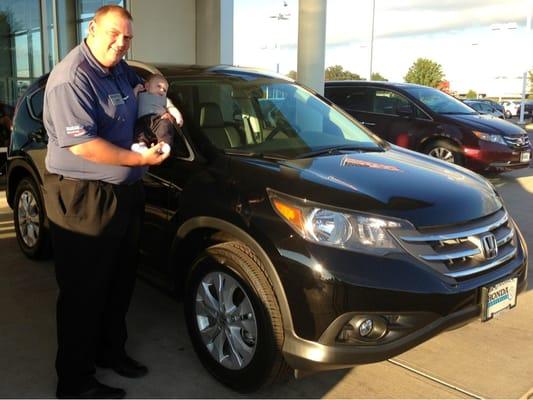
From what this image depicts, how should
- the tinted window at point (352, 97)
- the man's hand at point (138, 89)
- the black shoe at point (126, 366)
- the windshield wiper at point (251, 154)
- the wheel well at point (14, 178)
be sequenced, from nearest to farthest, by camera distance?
the man's hand at point (138, 89) → the black shoe at point (126, 366) → the windshield wiper at point (251, 154) → the wheel well at point (14, 178) → the tinted window at point (352, 97)

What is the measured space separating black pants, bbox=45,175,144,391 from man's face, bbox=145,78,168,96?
0.48 meters

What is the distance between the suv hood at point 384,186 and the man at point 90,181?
641mm

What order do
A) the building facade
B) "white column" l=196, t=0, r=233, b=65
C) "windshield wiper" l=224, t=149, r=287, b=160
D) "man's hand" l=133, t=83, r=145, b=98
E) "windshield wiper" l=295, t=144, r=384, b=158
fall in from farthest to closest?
"white column" l=196, t=0, r=233, b=65 < the building facade < "windshield wiper" l=295, t=144, r=384, b=158 < "windshield wiper" l=224, t=149, r=287, b=160 < "man's hand" l=133, t=83, r=145, b=98

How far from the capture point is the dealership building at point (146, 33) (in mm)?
8516

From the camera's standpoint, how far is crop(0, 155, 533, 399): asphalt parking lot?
9.95 ft

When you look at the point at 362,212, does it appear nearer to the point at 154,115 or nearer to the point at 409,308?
the point at 409,308

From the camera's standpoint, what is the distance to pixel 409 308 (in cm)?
260

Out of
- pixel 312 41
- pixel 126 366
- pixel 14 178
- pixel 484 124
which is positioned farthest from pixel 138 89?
pixel 484 124

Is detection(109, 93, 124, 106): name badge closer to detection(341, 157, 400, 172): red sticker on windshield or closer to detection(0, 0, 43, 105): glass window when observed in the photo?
detection(341, 157, 400, 172): red sticker on windshield

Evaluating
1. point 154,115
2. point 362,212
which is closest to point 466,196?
point 362,212

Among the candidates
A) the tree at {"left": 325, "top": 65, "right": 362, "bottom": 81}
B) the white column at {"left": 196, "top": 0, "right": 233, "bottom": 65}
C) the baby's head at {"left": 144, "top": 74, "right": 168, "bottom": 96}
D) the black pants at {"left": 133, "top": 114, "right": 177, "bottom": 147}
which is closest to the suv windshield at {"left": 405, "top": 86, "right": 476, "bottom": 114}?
the white column at {"left": 196, "top": 0, "right": 233, "bottom": 65}

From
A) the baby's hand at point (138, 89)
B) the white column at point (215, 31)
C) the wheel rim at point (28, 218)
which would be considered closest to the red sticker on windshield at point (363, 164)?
the baby's hand at point (138, 89)

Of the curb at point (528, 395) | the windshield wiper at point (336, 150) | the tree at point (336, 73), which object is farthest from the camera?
the tree at point (336, 73)

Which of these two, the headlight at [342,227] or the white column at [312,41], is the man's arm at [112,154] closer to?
the headlight at [342,227]
